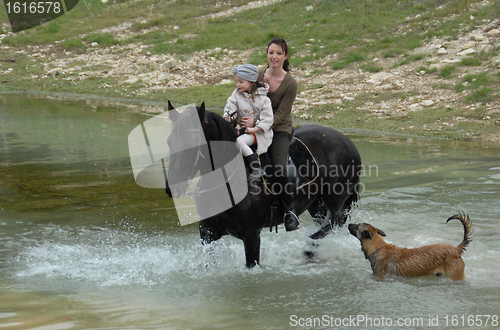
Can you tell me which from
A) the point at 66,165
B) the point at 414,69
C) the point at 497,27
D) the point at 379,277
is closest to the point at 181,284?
the point at 379,277

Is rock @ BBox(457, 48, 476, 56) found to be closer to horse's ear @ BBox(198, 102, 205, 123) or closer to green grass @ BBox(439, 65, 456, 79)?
green grass @ BBox(439, 65, 456, 79)

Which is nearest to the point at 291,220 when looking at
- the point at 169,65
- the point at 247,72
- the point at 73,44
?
the point at 247,72

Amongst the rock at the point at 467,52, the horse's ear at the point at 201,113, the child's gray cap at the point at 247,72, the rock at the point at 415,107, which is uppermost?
the rock at the point at 467,52

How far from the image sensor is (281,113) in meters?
5.95

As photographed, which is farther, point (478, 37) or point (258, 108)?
point (478, 37)

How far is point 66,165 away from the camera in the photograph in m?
11.3

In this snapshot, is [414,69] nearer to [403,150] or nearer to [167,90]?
[403,150]

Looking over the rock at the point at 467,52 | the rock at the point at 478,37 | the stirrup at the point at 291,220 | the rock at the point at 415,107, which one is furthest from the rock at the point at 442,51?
the stirrup at the point at 291,220

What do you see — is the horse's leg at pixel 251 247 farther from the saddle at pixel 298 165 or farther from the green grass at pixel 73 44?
the green grass at pixel 73 44

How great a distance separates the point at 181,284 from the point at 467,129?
11.7 meters

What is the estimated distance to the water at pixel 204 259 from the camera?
16.4 ft

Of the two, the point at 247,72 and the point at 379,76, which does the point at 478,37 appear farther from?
the point at 247,72

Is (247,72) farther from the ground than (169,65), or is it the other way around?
(169,65)

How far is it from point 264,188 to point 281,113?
0.87 meters
